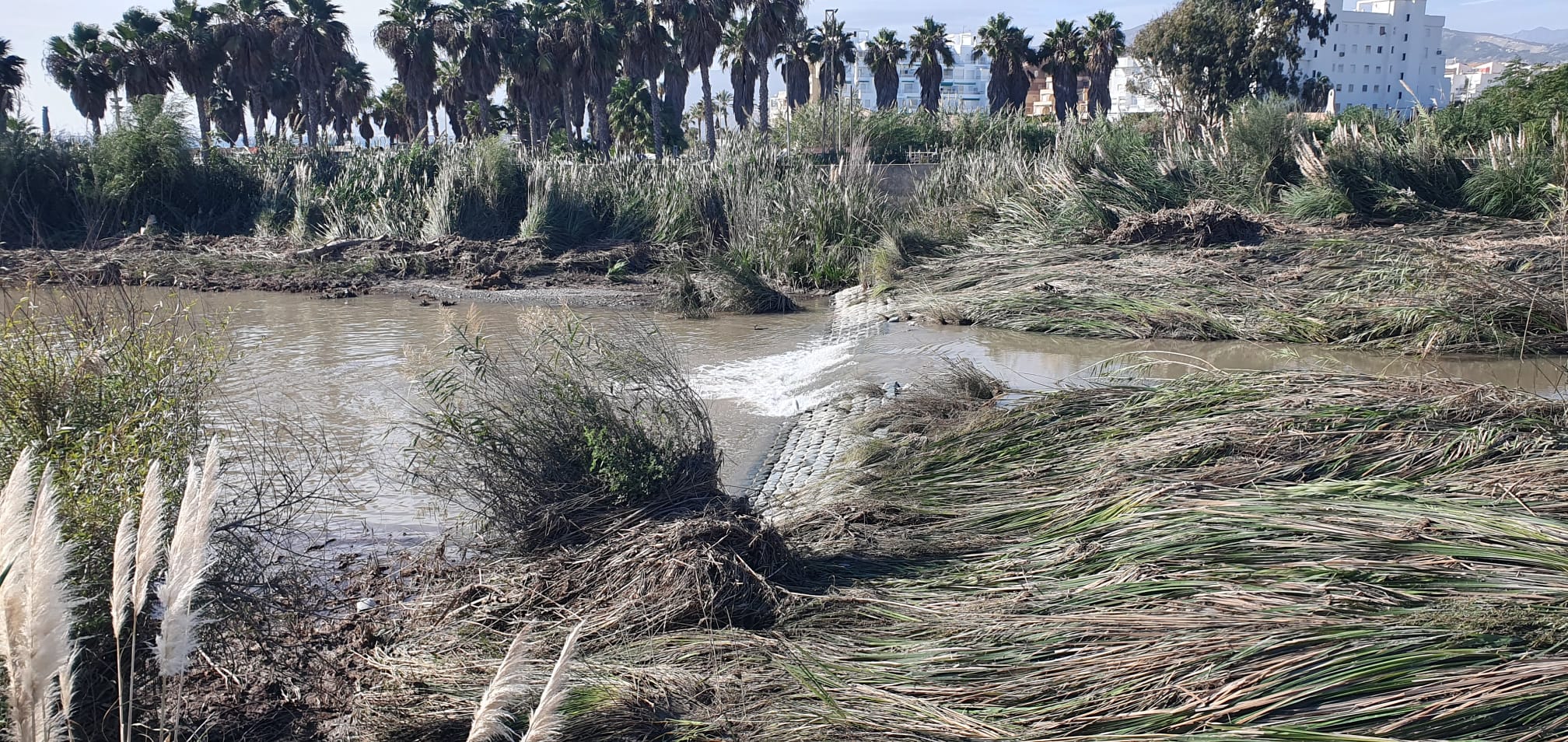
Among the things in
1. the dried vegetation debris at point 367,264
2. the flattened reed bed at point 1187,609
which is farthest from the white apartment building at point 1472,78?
the flattened reed bed at point 1187,609

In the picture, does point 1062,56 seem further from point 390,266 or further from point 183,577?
point 183,577

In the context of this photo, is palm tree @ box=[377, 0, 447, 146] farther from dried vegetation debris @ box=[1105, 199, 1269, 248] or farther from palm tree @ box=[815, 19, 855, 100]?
dried vegetation debris @ box=[1105, 199, 1269, 248]

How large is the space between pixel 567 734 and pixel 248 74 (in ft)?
149

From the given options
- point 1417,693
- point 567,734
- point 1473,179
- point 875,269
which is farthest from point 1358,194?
point 567,734

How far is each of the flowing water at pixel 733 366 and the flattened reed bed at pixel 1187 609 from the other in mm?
2000

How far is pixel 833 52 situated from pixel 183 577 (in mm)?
50483

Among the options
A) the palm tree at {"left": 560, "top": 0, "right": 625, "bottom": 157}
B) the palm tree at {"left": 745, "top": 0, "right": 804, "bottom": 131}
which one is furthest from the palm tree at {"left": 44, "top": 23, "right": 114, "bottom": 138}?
the palm tree at {"left": 745, "top": 0, "right": 804, "bottom": 131}

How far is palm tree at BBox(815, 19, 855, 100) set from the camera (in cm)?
4947

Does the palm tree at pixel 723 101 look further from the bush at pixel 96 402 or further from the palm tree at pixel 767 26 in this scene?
the bush at pixel 96 402

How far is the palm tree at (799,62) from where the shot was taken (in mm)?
51688

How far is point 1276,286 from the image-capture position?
12039mm

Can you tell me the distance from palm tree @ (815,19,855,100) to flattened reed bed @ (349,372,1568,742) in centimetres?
4518

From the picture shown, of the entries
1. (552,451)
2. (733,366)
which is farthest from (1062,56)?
(552,451)

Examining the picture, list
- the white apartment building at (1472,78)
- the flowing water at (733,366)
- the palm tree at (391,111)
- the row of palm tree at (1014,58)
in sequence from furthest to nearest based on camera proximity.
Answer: the palm tree at (391,111)
the row of palm tree at (1014,58)
the white apartment building at (1472,78)
the flowing water at (733,366)
